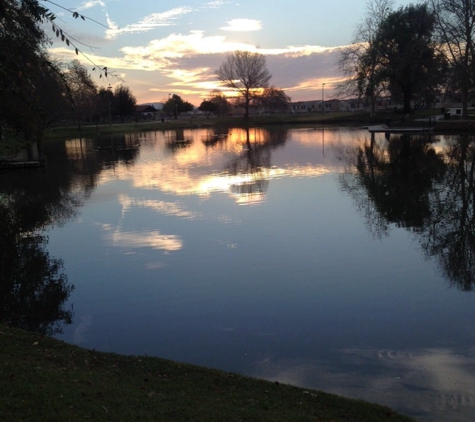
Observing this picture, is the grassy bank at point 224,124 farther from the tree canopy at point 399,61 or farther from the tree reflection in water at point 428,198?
the tree reflection in water at point 428,198

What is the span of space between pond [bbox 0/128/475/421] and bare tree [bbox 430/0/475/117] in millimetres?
33184

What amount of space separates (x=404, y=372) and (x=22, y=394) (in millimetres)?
4269

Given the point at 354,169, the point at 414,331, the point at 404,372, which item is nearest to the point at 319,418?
the point at 404,372

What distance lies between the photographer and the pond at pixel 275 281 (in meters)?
6.14

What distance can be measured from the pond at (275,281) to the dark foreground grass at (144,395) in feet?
2.95

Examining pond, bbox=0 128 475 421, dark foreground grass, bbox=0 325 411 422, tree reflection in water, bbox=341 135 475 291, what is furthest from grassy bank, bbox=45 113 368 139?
dark foreground grass, bbox=0 325 411 422

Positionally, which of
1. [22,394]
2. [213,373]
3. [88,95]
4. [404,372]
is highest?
[88,95]

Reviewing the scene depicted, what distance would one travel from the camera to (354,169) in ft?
81.3

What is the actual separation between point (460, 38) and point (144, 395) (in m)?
53.3

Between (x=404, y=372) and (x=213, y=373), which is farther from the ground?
(x=213, y=373)

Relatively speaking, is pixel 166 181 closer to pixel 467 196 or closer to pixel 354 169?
pixel 354 169

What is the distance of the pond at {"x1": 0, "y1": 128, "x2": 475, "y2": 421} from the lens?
20.1 ft

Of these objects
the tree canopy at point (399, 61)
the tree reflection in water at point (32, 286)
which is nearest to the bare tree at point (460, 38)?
the tree canopy at point (399, 61)

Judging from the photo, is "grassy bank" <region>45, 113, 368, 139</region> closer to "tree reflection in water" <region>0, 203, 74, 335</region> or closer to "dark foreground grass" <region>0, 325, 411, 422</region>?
"tree reflection in water" <region>0, 203, 74, 335</region>
